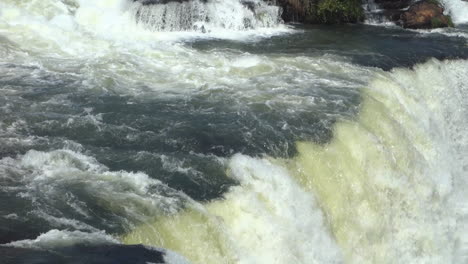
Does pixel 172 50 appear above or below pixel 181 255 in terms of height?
above

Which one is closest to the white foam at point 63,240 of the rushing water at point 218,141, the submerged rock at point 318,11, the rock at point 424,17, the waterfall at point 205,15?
the rushing water at point 218,141

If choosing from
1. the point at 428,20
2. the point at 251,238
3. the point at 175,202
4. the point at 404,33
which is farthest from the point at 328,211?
the point at 428,20

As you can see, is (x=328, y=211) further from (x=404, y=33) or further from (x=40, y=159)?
(x=404, y=33)

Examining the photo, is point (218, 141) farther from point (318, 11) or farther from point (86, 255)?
point (318, 11)

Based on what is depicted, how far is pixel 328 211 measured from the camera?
7441 millimetres

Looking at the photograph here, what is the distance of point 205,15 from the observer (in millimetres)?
13828

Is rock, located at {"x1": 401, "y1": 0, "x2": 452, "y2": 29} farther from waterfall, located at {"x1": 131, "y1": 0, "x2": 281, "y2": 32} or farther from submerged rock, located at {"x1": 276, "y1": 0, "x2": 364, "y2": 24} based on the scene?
waterfall, located at {"x1": 131, "y1": 0, "x2": 281, "y2": 32}

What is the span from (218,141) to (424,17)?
943 centimetres

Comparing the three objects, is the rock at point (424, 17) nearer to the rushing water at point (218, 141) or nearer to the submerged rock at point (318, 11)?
the submerged rock at point (318, 11)

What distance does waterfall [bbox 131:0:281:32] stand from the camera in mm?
13281

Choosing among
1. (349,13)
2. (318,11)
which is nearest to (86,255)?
(318,11)

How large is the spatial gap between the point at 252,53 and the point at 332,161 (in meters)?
4.74

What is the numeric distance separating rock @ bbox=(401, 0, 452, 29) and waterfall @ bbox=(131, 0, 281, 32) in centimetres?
345

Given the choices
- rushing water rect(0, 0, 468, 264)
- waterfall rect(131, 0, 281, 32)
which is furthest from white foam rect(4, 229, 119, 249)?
waterfall rect(131, 0, 281, 32)
